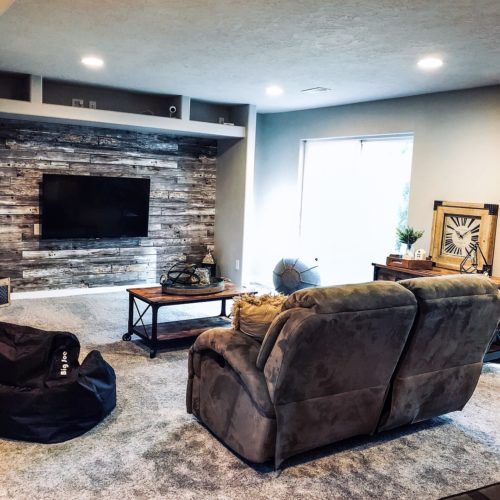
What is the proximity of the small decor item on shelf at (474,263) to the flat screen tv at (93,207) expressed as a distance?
3876mm

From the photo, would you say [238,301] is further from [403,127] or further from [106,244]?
[106,244]

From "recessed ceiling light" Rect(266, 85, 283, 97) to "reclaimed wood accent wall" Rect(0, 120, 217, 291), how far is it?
169 cm

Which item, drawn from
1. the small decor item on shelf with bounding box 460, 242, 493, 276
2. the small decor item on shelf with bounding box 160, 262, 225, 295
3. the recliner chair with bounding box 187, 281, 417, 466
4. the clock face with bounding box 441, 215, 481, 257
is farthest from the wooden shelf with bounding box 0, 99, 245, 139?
the recliner chair with bounding box 187, 281, 417, 466

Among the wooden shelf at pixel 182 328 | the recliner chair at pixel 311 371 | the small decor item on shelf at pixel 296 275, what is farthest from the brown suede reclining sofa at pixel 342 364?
the small decor item on shelf at pixel 296 275

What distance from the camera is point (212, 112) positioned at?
23.4 ft

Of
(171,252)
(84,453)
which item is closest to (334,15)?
(84,453)

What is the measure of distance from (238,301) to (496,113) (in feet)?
10.9

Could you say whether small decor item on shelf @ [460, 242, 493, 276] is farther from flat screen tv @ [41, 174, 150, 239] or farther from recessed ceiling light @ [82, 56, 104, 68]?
flat screen tv @ [41, 174, 150, 239]

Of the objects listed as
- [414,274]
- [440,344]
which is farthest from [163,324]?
[440,344]

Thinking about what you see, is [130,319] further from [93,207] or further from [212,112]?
[212,112]

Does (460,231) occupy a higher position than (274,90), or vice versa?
(274,90)

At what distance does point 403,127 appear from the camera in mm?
5691

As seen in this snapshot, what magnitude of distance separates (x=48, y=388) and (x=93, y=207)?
3.79 meters

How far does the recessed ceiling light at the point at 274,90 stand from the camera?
5.49 meters
